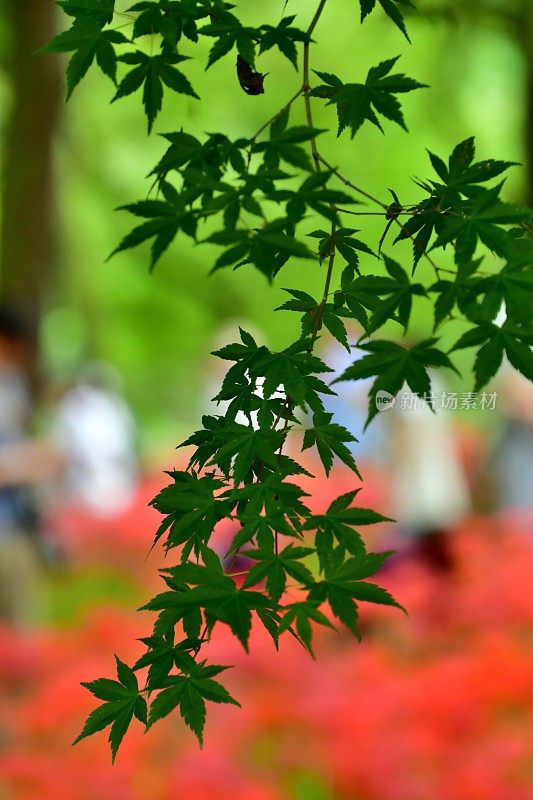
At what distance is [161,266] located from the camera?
12.4 meters

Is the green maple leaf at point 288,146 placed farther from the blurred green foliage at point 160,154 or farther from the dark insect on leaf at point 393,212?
the blurred green foliage at point 160,154

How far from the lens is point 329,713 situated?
11.8ft

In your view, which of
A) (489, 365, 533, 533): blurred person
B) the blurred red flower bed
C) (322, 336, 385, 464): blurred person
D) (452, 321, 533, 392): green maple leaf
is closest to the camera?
(452, 321, 533, 392): green maple leaf

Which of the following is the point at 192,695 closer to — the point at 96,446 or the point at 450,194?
the point at 450,194

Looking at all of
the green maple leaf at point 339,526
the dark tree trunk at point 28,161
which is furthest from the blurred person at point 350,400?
the green maple leaf at point 339,526

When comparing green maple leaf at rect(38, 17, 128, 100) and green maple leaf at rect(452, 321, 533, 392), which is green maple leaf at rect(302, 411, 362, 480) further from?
green maple leaf at rect(38, 17, 128, 100)

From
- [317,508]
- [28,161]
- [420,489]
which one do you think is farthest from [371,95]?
[28,161]

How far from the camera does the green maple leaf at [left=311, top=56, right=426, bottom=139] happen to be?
3.19ft

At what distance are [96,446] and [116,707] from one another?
19.4 feet

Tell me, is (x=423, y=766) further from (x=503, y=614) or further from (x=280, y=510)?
(x=280, y=510)

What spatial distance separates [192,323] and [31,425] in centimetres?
954

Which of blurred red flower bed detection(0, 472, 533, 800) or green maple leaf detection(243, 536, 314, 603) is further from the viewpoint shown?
blurred red flower bed detection(0, 472, 533, 800)

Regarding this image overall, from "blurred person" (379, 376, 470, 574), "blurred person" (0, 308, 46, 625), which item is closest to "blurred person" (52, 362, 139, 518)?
"blurred person" (379, 376, 470, 574)

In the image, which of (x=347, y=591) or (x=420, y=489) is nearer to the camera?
(x=347, y=591)
